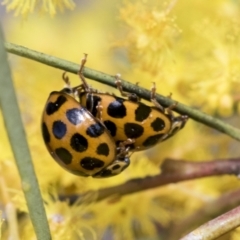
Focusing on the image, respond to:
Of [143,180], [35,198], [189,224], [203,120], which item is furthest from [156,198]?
[35,198]

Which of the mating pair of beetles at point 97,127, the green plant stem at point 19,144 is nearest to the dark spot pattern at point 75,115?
the mating pair of beetles at point 97,127

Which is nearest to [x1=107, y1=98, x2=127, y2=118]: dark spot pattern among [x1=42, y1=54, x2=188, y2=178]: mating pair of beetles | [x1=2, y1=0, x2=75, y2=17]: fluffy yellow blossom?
[x1=42, y1=54, x2=188, y2=178]: mating pair of beetles

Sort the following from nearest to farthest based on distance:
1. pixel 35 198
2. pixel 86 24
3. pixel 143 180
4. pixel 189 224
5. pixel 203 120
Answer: pixel 35 198, pixel 203 120, pixel 143 180, pixel 189 224, pixel 86 24

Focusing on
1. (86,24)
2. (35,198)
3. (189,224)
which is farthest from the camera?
(86,24)

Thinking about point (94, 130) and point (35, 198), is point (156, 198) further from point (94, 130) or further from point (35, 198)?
point (35, 198)

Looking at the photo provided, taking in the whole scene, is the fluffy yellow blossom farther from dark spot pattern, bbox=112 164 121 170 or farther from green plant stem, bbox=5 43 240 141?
dark spot pattern, bbox=112 164 121 170

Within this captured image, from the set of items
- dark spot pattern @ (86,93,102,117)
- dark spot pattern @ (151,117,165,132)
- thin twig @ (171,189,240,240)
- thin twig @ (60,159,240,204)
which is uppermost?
dark spot pattern @ (86,93,102,117)
